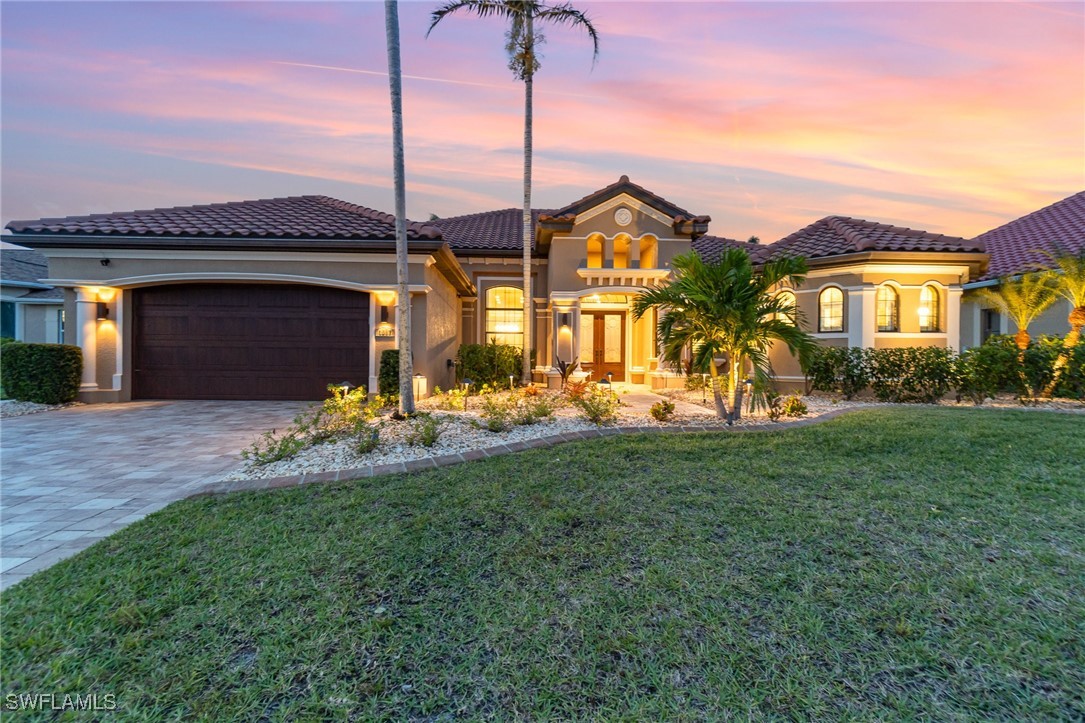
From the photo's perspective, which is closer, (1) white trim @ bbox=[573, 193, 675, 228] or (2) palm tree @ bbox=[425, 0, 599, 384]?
Result: (2) palm tree @ bbox=[425, 0, 599, 384]

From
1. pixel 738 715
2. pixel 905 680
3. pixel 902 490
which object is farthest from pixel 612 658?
pixel 902 490

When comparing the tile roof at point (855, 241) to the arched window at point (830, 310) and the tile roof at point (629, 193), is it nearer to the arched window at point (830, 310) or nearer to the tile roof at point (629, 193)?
the arched window at point (830, 310)

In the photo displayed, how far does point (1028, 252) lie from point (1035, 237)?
1877 millimetres

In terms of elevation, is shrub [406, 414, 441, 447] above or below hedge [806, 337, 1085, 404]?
below

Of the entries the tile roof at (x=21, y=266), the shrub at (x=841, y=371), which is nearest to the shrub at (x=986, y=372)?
the shrub at (x=841, y=371)

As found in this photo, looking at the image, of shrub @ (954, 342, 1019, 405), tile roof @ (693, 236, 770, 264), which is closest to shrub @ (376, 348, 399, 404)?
tile roof @ (693, 236, 770, 264)

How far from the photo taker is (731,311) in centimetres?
660

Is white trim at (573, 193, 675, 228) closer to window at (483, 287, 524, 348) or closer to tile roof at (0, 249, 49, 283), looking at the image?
window at (483, 287, 524, 348)

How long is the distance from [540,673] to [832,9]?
12.7 m

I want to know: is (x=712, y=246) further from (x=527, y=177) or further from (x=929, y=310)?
(x=527, y=177)

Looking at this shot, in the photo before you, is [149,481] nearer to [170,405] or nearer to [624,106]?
[170,405]

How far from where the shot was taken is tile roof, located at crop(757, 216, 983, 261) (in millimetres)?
10727

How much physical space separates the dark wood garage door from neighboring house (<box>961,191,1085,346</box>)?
59.0 feet

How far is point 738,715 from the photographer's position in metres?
1.74
